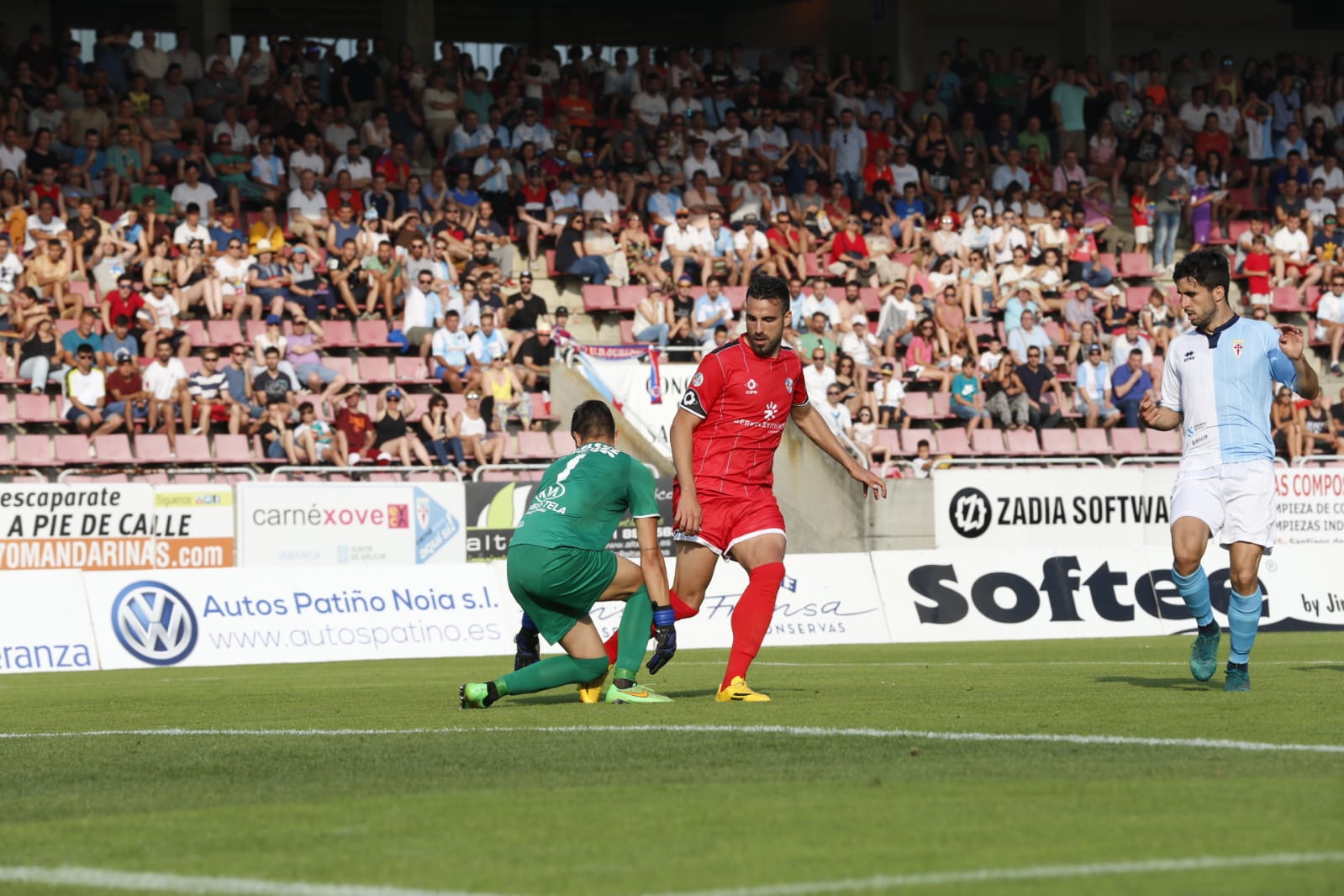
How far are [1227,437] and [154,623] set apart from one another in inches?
465

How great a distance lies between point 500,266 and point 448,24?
1340cm

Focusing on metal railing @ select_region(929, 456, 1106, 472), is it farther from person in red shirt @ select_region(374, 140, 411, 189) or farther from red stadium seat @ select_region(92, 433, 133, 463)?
red stadium seat @ select_region(92, 433, 133, 463)

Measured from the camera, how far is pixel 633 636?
10.4m

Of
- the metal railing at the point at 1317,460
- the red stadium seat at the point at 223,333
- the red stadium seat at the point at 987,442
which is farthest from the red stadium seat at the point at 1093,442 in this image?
the red stadium seat at the point at 223,333

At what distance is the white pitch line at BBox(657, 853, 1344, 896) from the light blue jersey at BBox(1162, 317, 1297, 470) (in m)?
5.78

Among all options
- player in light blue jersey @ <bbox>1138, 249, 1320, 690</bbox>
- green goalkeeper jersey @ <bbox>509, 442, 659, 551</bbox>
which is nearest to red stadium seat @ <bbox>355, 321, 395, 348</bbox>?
green goalkeeper jersey @ <bbox>509, 442, 659, 551</bbox>

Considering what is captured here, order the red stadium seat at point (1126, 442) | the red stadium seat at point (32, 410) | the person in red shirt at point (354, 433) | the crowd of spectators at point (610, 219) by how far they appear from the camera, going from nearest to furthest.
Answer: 1. the red stadium seat at point (32, 410)
2. the person in red shirt at point (354, 433)
3. the crowd of spectators at point (610, 219)
4. the red stadium seat at point (1126, 442)

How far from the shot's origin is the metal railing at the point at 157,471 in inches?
929

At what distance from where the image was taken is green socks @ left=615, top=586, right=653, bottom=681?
1042cm

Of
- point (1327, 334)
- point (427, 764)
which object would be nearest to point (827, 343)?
point (1327, 334)

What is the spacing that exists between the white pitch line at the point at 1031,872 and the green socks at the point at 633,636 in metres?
5.75

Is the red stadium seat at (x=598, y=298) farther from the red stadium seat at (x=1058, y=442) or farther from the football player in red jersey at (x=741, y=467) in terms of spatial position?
the football player in red jersey at (x=741, y=467)

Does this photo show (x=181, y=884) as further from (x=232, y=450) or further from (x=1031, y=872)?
(x=232, y=450)

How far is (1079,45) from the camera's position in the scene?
38.4 metres
